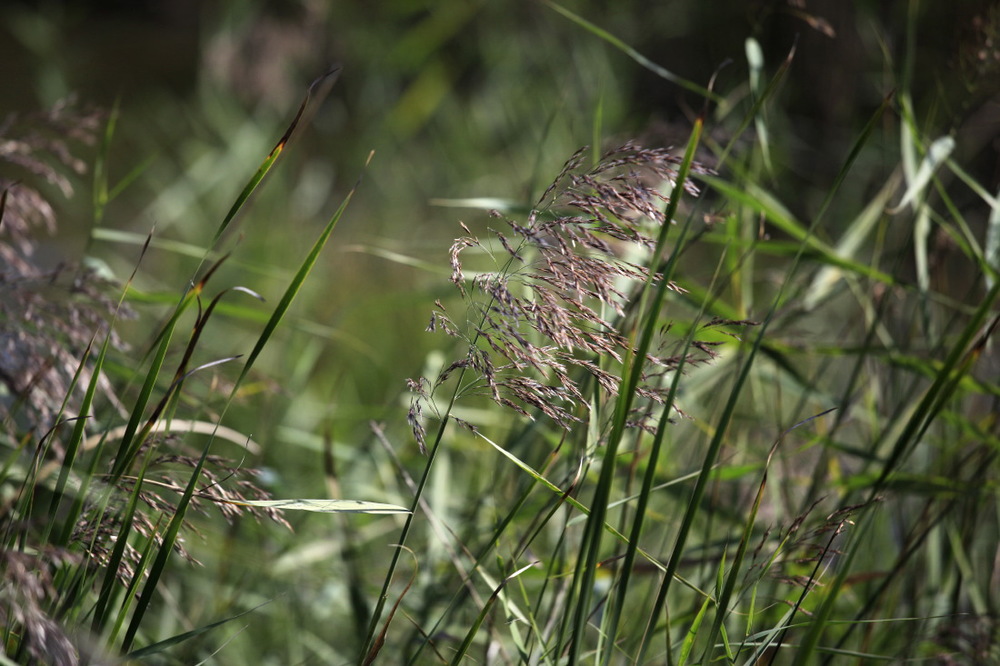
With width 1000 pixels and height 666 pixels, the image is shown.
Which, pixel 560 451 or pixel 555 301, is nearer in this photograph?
pixel 555 301

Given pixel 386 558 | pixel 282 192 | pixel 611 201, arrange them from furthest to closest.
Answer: pixel 282 192
pixel 386 558
pixel 611 201

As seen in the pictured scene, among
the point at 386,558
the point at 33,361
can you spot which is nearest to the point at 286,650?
the point at 386,558

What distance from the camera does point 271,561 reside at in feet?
3.26

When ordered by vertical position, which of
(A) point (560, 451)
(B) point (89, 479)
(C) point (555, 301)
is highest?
(C) point (555, 301)

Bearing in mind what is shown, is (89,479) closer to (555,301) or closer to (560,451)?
(555,301)

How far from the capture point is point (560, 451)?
81cm

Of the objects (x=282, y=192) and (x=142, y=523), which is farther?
(x=282, y=192)

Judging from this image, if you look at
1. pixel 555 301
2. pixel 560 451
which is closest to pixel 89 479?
pixel 555 301

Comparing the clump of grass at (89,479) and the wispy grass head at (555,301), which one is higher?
the wispy grass head at (555,301)

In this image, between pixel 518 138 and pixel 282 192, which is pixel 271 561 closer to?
pixel 282 192

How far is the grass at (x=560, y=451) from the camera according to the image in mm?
458

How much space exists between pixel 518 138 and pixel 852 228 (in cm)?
157

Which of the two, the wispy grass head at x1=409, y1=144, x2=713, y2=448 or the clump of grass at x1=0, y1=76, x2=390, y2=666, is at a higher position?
the wispy grass head at x1=409, y1=144, x2=713, y2=448

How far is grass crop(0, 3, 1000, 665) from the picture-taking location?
46cm
